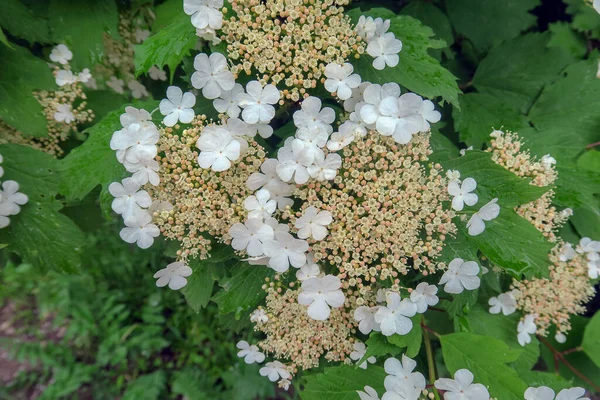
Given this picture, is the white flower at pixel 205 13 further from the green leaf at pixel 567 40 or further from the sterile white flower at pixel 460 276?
the green leaf at pixel 567 40

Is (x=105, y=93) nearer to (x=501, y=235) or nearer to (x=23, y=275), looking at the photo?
(x=501, y=235)

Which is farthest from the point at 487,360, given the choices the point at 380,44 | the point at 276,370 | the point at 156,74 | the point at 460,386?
the point at 156,74

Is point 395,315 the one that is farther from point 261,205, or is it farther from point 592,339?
point 592,339

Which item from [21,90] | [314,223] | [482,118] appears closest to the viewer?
[314,223]

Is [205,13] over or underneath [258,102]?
over

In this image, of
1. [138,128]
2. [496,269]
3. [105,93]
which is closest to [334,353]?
[496,269]

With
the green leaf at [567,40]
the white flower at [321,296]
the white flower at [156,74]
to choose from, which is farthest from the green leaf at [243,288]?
the green leaf at [567,40]
